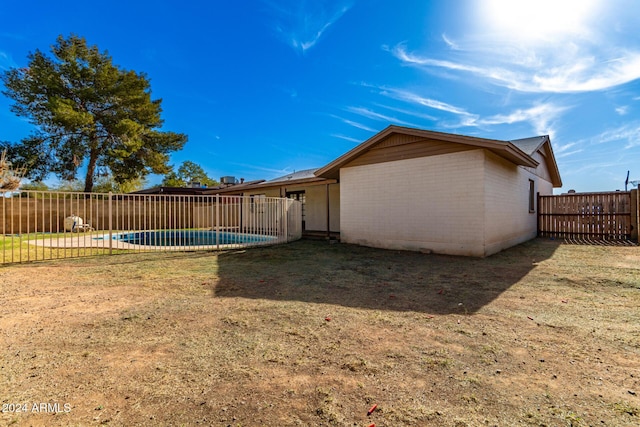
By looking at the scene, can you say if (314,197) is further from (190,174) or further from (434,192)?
(190,174)

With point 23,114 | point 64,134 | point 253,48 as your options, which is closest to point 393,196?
point 253,48

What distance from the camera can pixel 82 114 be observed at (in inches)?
646

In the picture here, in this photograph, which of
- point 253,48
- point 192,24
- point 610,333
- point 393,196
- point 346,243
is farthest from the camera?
point 253,48

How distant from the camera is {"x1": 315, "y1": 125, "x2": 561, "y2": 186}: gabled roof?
270 inches

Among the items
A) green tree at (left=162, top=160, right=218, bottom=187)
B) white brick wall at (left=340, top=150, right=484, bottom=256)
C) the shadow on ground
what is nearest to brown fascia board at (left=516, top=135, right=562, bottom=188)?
white brick wall at (left=340, top=150, right=484, bottom=256)

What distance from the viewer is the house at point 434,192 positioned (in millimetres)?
7250

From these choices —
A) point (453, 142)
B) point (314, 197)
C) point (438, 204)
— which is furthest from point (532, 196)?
point (314, 197)

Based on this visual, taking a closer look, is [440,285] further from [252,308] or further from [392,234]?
[392,234]

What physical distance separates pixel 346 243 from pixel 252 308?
6.61 meters

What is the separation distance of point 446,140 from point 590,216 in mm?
8351

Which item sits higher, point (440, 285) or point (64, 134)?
point (64, 134)

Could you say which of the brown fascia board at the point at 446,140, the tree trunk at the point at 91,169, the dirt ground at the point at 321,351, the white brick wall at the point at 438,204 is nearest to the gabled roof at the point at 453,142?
the brown fascia board at the point at 446,140

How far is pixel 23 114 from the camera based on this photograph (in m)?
16.9

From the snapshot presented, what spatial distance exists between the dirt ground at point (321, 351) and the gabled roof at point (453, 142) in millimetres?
3341
